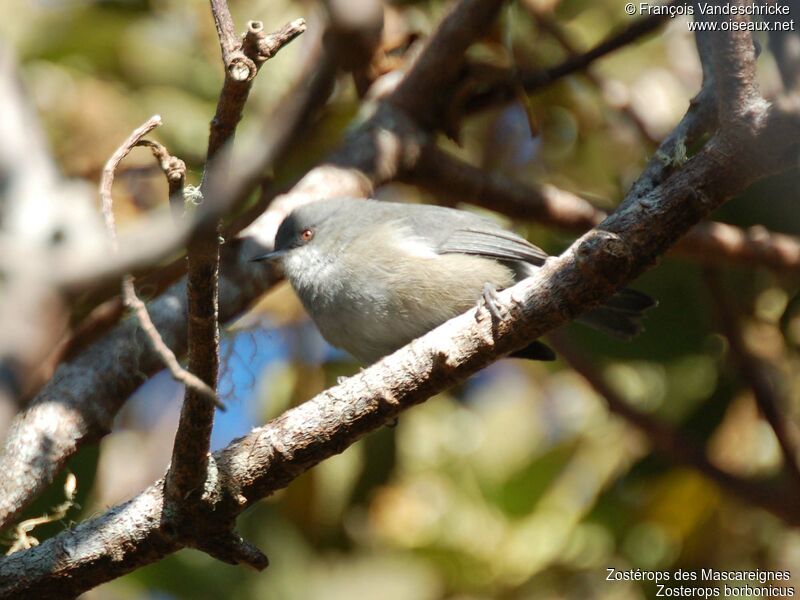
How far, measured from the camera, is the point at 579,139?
545 centimetres

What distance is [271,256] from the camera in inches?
154

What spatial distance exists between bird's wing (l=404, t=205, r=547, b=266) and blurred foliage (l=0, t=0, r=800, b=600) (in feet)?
2.68

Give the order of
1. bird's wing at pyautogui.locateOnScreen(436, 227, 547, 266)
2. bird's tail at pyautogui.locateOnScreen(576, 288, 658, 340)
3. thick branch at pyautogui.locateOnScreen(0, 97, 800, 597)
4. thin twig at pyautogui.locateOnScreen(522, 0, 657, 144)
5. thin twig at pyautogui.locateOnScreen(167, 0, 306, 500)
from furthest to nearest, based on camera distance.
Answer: thin twig at pyautogui.locateOnScreen(522, 0, 657, 144)
bird's tail at pyautogui.locateOnScreen(576, 288, 658, 340)
bird's wing at pyautogui.locateOnScreen(436, 227, 547, 266)
thick branch at pyautogui.locateOnScreen(0, 97, 800, 597)
thin twig at pyautogui.locateOnScreen(167, 0, 306, 500)

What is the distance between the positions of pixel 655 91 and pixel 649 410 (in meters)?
2.28

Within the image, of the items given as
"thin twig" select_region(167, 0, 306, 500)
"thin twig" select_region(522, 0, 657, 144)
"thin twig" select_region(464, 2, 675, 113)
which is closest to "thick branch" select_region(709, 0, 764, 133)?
"thin twig" select_region(167, 0, 306, 500)

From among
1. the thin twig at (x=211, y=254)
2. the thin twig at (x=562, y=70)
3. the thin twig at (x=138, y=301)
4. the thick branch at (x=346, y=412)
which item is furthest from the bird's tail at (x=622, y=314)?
the thin twig at (x=138, y=301)

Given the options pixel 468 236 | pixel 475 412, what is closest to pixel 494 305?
pixel 468 236

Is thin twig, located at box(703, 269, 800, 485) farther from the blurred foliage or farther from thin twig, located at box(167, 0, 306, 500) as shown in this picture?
thin twig, located at box(167, 0, 306, 500)

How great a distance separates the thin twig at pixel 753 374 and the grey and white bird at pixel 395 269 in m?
0.58

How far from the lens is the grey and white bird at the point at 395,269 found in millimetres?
3641

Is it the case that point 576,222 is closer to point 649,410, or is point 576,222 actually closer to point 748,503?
point 649,410

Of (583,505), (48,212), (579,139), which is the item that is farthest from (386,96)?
(583,505)

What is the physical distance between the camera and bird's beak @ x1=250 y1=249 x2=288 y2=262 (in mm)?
3834

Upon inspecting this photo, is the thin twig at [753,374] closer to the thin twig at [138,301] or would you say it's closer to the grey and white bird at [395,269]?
the grey and white bird at [395,269]
